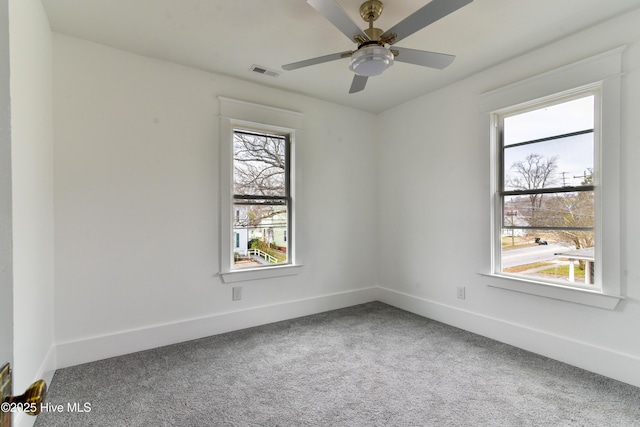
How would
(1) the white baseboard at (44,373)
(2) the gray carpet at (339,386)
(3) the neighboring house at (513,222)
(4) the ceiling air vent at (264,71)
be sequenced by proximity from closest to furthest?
(1) the white baseboard at (44,373) < (2) the gray carpet at (339,386) < (3) the neighboring house at (513,222) < (4) the ceiling air vent at (264,71)

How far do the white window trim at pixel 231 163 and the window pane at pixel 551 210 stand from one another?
2.18 meters

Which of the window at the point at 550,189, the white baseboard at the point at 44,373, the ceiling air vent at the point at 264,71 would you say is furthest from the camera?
the ceiling air vent at the point at 264,71

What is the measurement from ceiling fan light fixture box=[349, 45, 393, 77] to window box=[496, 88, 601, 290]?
159cm

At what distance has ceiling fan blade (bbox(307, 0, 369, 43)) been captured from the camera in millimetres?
1592

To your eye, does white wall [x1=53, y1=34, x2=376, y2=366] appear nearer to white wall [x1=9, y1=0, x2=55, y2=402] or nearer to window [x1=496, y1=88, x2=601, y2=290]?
white wall [x1=9, y1=0, x2=55, y2=402]

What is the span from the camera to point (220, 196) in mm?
3086

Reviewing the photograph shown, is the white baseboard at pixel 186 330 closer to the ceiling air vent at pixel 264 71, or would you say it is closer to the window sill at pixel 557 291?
the window sill at pixel 557 291

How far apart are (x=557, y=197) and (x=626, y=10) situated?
136 centimetres

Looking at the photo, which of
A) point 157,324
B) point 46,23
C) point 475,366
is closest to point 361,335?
point 475,366

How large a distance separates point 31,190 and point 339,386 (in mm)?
2285

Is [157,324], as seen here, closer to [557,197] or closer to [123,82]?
[123,82]

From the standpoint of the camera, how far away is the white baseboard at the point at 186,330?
96.3 inches

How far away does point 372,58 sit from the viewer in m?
2.00

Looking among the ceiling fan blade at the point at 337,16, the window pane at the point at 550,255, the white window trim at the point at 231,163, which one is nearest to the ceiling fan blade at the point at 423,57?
the ceiling fan blade at the point at 337,16
